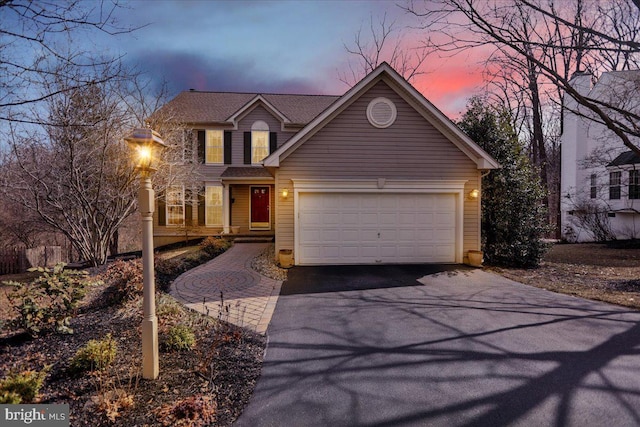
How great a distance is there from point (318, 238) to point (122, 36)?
684 centimetres

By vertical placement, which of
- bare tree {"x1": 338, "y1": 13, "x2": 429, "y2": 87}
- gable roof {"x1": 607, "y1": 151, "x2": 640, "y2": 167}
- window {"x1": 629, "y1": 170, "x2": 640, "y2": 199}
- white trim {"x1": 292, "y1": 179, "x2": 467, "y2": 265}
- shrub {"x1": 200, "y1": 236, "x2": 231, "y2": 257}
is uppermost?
bare tree {"x1": 338, "y1": 13, "x2": 429, "y2": 87}

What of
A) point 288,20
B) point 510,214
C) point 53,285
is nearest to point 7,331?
point 53,285

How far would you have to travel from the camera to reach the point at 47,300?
492cm

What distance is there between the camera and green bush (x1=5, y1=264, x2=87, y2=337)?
4398 mm

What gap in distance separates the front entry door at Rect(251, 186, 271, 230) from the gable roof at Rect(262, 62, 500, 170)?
765 cm

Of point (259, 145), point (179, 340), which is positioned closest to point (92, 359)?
point (179, 340)

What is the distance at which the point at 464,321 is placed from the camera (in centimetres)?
537

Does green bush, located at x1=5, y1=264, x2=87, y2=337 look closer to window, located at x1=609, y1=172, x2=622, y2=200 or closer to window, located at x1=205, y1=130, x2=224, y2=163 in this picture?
window, located at x1=205, y1=130, x2=224, y2=163

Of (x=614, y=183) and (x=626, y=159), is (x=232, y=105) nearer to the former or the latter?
(x=626, y=159)

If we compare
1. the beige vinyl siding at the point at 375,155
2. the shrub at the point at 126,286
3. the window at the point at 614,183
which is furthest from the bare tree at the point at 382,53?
the shrub at the point at 126,286

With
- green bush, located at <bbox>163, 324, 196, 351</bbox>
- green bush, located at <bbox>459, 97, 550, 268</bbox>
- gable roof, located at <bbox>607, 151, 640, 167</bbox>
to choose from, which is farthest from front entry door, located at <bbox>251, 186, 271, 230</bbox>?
gable roof, located at <bbox>607, 151, 640, 167</bbox>

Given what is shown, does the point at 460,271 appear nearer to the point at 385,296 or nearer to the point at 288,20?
the point at 385,296
